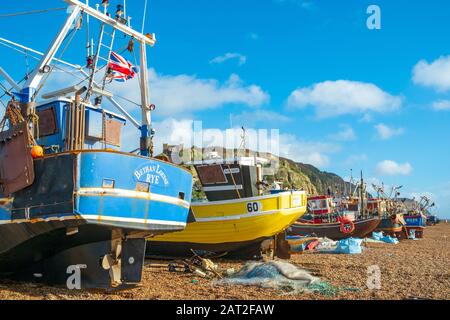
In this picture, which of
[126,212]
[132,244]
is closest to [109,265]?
[132,244]

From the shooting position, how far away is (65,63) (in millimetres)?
10383

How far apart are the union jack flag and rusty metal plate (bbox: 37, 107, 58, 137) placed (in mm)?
2254

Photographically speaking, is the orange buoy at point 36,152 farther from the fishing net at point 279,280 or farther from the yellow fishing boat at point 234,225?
the yellow fishing boat at point 234,225

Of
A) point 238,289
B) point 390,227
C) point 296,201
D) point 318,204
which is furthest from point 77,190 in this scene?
point 390,227

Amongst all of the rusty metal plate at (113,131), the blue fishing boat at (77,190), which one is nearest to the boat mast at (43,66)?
the blue fishing boat at (77,190)

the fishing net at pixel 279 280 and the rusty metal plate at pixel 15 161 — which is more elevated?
→ the rusty metal plate at pixel 15 161

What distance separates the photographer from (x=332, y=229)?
28672mm

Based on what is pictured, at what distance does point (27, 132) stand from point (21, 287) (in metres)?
3.23

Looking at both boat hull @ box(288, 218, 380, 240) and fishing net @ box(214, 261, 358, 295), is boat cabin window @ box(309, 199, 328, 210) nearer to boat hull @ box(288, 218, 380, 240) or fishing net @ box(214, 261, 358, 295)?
boat hull @ box(288, 218, 380, 240)

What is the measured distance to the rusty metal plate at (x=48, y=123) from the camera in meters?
9.29

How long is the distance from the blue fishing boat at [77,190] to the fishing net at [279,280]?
6.64 feet

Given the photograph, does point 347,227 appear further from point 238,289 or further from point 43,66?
point 43,66

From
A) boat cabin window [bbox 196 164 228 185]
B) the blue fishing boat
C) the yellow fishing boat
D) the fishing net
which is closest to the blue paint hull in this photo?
the blue fishing boat
